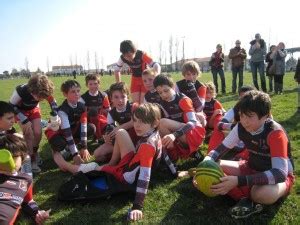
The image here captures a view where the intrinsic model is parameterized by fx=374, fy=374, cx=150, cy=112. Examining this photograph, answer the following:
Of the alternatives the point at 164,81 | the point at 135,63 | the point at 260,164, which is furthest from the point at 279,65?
the point at 260,164

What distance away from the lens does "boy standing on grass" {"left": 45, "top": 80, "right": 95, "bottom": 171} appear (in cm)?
652

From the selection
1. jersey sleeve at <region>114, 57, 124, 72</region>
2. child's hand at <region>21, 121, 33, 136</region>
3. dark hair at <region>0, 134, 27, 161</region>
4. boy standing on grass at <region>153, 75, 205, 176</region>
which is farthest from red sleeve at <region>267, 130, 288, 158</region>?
jersey sleeve at <region>114, 57, 124, 72</region>

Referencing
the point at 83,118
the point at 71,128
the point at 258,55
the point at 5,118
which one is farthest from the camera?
the point at 258,55

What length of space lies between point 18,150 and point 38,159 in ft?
7.80

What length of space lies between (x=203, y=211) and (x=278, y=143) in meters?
1.18

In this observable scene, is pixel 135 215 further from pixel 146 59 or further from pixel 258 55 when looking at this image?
pixel 258 55

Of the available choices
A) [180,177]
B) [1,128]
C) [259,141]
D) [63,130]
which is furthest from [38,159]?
[259,141]

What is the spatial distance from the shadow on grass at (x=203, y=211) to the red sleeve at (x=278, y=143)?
705 millimetres

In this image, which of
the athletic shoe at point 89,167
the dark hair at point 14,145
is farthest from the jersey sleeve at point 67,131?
the dark hair at point 14,145

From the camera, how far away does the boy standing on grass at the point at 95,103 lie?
812 centimetres

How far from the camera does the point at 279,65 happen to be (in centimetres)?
1466

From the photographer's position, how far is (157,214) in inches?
176

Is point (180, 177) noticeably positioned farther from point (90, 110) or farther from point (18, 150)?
point (90, 110)

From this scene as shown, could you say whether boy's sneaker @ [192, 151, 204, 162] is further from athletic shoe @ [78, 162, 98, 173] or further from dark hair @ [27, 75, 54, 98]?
dark hair @ [27, 75, 54, 98]
